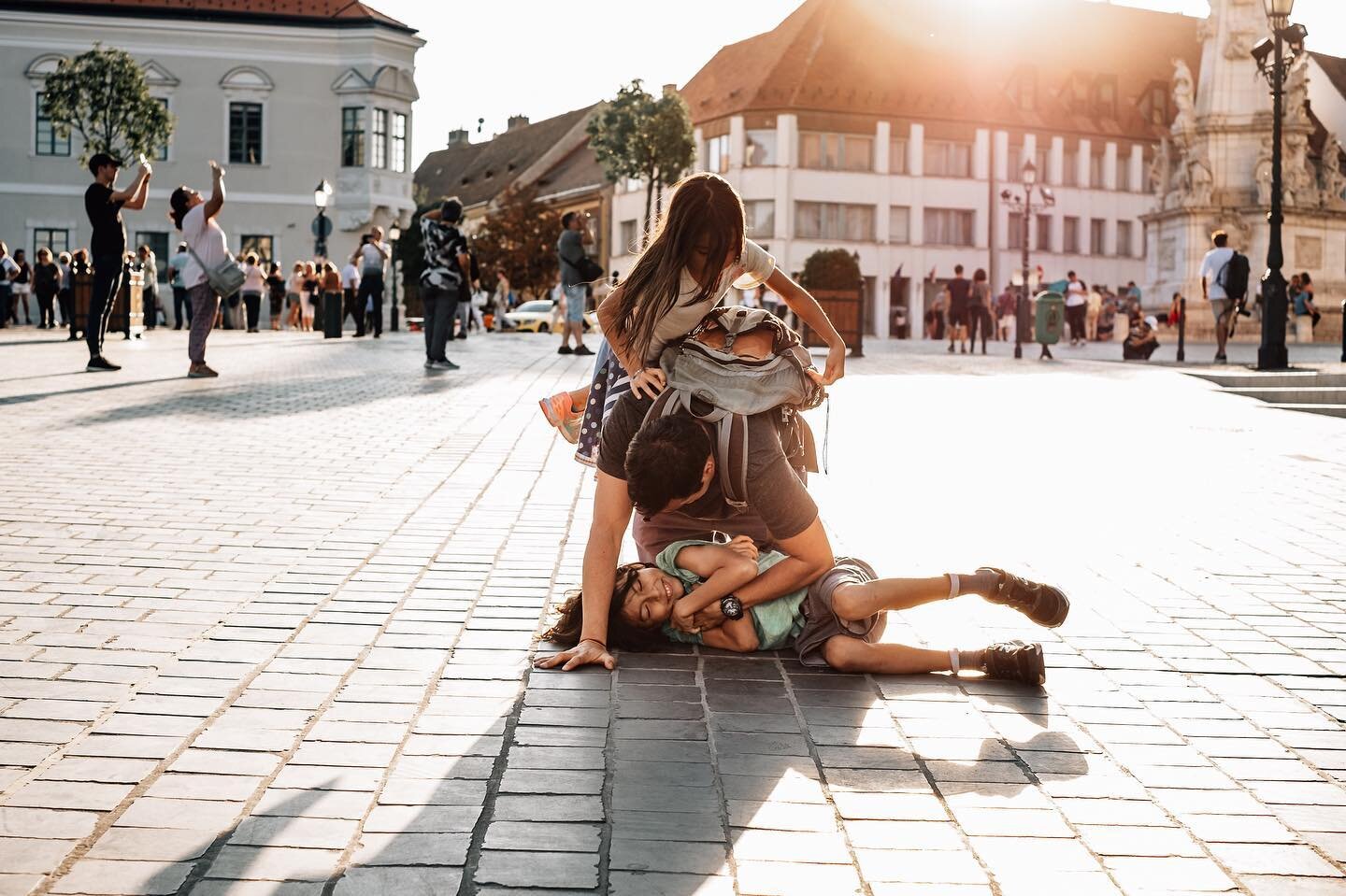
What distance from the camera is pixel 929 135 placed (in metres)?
72.4

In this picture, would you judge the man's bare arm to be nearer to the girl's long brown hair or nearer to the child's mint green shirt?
the child's mint green shirt

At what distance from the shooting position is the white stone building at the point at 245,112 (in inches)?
2116

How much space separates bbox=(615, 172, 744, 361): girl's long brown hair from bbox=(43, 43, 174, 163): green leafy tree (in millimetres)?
43120

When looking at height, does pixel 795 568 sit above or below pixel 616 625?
above

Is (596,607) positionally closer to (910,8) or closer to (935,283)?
(935,283)

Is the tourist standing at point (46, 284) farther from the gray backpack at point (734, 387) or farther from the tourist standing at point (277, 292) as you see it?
the gray backpack at point (734, 387)

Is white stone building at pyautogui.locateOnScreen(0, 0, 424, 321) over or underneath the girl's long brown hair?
over

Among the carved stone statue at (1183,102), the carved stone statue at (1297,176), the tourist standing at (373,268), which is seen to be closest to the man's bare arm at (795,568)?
the tourist standing at (373,268)

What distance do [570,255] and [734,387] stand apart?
722 inches

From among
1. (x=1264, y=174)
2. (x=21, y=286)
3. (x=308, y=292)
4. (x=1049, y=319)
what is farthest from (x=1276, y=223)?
(x=21, y=286)

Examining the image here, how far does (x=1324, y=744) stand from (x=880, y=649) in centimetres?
134

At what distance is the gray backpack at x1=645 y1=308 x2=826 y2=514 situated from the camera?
507 centimetres

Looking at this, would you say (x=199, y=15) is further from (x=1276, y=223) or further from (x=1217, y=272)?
(x=1276, y=223)

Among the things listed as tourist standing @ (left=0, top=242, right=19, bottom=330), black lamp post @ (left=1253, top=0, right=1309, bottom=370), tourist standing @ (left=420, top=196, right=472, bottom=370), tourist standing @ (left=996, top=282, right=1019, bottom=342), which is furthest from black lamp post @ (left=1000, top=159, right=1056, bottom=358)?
tourist standing @ (left=0, top=242, right=19, bottom=330)
